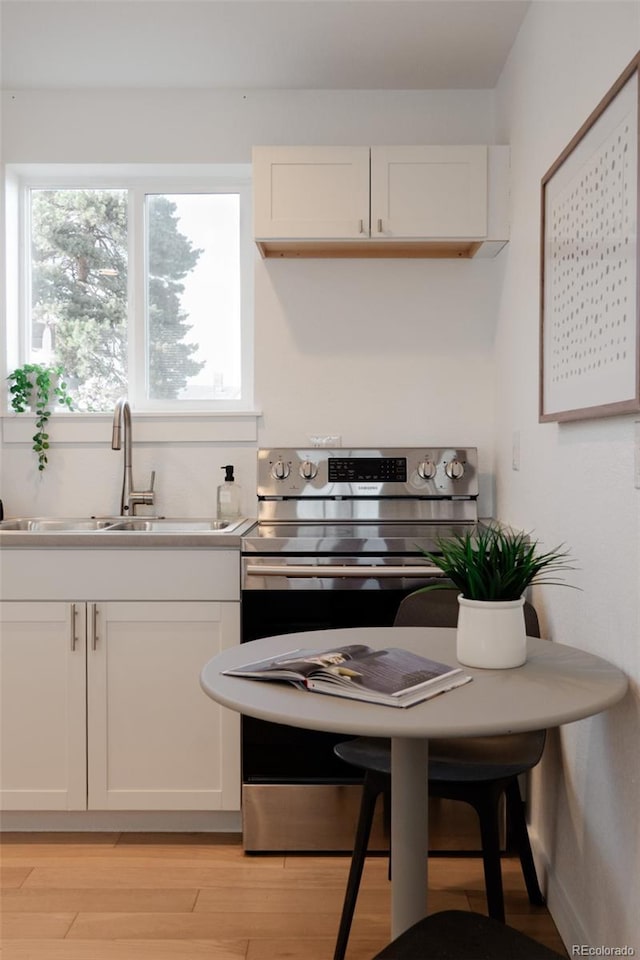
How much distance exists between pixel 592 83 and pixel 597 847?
1.58 metres

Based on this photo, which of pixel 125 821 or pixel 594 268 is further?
pixel 125 821

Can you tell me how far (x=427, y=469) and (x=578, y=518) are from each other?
3.21 ft

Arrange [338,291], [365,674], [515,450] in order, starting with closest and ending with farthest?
[365,674]
[515,450]
[338,291]

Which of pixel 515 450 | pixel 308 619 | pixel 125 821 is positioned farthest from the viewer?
pixel 515 450

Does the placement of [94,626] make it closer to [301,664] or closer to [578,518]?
[301,664]

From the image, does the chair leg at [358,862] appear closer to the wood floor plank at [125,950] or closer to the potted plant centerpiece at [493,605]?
the wood floor plank at [125,950]

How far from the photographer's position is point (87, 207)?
316cm

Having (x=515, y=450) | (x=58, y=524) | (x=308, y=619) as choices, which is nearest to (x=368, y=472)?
(x=515, y=450)

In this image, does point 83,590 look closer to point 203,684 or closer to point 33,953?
point 33,953

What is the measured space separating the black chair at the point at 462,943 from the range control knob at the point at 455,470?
1.65 m

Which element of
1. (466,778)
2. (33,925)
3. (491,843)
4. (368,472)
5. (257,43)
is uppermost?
(257,43)

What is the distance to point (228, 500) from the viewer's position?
9.55 feet

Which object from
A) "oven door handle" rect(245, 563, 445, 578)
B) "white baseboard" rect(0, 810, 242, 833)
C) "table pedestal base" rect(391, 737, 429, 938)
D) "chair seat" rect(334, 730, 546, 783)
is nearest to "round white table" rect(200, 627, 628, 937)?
"table pedestal base" rect(391, 737, 429, 938)

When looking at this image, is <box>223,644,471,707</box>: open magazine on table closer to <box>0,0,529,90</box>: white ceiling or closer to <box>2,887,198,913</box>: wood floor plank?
<box>2,887,198,913</box>: wood floor plank
